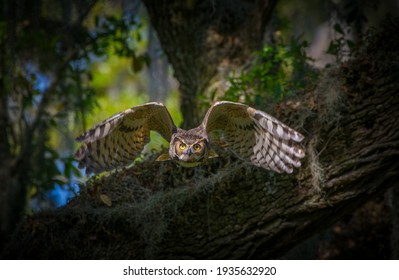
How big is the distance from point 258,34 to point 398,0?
2544mm

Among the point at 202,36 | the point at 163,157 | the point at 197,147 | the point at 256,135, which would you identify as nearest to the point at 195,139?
the point at 197,147

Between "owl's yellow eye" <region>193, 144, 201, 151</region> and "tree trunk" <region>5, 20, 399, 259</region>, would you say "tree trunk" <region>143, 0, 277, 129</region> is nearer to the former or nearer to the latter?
"tree trunk" <region>5, 20, 399, 259</region>

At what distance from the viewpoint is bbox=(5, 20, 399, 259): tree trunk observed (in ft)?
12.7

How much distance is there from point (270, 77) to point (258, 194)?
1.22 metres

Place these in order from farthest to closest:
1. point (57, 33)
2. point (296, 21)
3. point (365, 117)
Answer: point (296, 21), point (57, 33), point (365, 117)

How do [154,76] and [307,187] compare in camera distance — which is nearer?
[307,187]

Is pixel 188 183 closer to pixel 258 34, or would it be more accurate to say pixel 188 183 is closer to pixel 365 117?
pixel 365 117

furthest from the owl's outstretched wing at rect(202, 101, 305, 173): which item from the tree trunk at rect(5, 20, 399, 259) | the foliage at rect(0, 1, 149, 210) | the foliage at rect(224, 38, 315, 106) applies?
the foliage at rect(0, 1, 149, 210)

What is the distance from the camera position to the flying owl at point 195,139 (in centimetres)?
369

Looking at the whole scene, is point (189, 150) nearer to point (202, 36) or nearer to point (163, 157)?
point (163, 157)

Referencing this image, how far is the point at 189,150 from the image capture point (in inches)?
149

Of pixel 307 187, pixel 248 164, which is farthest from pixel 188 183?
pixel 307 187

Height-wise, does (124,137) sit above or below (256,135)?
above

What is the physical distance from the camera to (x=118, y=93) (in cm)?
1044
